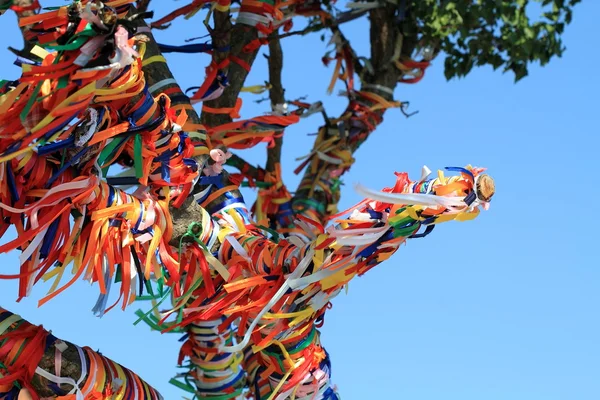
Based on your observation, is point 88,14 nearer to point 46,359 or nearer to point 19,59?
point 19,59

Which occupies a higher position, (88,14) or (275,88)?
(275,88)

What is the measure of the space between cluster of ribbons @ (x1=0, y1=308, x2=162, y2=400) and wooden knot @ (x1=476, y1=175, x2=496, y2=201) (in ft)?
3.52

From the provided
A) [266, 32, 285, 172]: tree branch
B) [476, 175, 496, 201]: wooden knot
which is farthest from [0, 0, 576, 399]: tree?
[266, 32, 285, 172]: tree branch

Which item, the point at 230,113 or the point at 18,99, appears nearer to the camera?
the point at 18,99

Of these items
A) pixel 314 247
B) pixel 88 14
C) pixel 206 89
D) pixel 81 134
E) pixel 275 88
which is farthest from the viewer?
pixel 275 88

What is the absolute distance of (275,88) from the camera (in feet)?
13.9

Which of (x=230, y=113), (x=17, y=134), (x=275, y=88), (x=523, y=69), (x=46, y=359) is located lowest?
(x=46, y=359)

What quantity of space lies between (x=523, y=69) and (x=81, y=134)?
2727 mm

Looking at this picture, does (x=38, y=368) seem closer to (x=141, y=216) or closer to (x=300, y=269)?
(x=141, y=216)

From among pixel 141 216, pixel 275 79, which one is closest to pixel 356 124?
pixel 275 79

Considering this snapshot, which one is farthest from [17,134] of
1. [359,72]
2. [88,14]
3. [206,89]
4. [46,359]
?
[359,72]

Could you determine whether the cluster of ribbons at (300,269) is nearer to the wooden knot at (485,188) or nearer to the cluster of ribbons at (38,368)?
the wooden knot at (485,188)

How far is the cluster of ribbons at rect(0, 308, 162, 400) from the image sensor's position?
267 centimetres

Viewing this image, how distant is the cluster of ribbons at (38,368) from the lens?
267 centimetres
